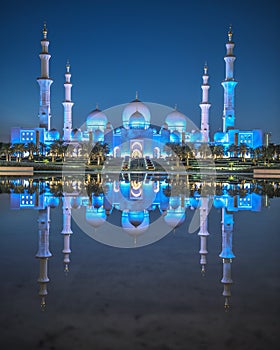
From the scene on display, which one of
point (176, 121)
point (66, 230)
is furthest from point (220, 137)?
point (66, 230)

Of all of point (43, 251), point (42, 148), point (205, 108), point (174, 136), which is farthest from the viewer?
point (174, 136)

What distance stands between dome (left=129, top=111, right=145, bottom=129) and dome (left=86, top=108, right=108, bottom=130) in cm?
376

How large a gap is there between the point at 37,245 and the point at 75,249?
38 cm

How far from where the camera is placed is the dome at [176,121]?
47.1 meters

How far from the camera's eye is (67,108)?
42.2 metres

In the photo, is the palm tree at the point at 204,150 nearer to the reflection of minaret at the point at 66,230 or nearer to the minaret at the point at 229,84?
the minaret at the point at 229,84

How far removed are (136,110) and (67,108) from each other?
6611 millimetres

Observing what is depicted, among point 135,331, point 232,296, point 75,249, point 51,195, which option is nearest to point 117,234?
point 75,249

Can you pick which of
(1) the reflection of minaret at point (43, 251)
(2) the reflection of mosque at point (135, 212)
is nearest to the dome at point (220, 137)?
(2) the reflection of mosque at point (135, 212)

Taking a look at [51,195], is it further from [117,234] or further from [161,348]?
[161,348]

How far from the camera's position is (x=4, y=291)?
9.81ft

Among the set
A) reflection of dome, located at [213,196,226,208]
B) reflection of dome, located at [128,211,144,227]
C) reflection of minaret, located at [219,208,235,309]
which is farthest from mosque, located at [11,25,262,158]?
reflection of minaret, located at [219,208,235,309]

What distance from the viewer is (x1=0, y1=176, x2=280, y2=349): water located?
2.32 m

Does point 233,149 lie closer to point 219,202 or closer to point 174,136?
point 174,136
